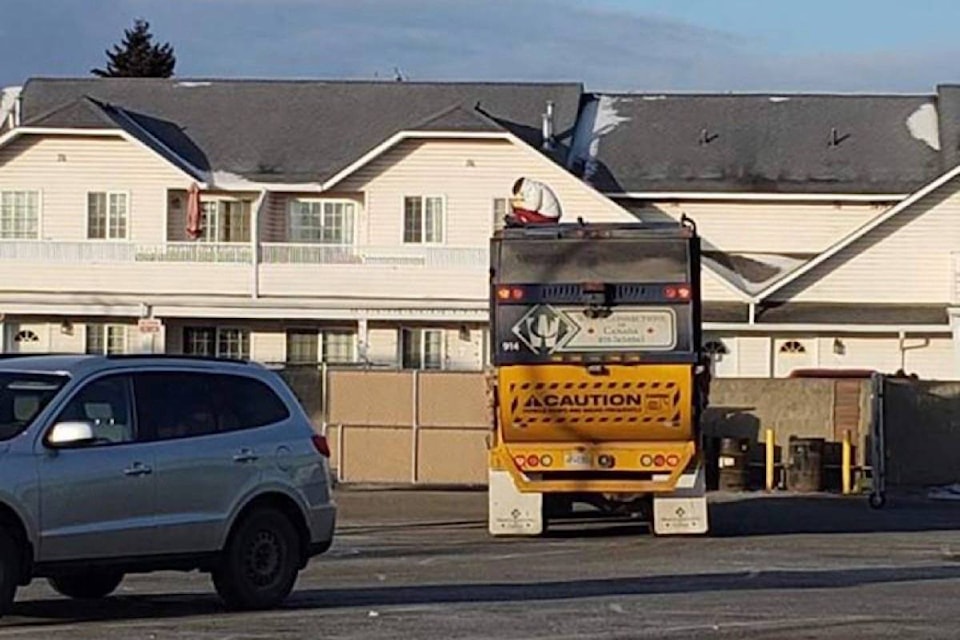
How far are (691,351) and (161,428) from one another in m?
10.3

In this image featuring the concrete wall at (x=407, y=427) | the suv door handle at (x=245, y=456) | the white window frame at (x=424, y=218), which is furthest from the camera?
the white window frame at (x=424, y=218)

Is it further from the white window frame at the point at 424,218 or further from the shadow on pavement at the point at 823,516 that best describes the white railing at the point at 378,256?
the shadow on pavement at the point at 823,516

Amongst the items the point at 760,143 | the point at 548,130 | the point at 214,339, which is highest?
the point at 548,130

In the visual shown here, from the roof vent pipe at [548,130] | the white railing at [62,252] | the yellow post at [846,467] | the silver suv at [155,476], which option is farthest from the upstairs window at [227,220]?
the silver suv at [155,476]

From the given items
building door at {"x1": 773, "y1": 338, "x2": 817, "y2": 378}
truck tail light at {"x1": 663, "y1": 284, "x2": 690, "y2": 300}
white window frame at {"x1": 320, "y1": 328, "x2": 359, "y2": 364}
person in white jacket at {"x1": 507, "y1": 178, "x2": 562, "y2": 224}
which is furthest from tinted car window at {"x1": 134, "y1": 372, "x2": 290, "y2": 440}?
white window frame at {"x1": 320, "y1": 328, "x2": 359, "y2": 364}

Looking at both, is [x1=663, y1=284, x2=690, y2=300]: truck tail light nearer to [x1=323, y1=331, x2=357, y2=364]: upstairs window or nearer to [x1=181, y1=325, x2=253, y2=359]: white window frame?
[x1=323, y1=331, x2=357, y2=364]: upstairs window

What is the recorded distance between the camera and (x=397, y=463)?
3519 cm

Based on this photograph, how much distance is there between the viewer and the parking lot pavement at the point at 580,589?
15.6m

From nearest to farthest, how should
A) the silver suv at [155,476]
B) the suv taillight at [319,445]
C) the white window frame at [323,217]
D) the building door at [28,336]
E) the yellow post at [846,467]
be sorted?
the silver suv at [155,476] < the suv taillight at [319,445] < the yellow post at [846,467] < the building door at [28,336] < the white window frame at [323,217]

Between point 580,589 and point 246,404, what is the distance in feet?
13.1

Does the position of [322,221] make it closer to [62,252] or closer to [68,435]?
[62,252]

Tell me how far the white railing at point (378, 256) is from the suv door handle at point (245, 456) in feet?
103

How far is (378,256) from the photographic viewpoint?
48312 mm

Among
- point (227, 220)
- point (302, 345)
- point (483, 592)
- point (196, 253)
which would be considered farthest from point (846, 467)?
point (227, 220)
